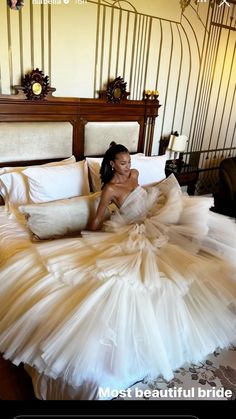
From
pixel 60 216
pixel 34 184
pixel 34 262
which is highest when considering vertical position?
pixel 34 184

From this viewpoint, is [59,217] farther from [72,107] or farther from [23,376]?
[72,107]

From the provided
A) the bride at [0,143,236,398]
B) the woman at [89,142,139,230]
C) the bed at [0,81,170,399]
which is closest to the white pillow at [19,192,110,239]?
the bed at [0,81,170,399]

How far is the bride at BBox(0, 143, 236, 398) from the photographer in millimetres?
1195

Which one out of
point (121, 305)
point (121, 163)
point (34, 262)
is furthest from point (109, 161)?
point (121, 305)

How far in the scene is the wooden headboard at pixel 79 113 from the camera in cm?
227

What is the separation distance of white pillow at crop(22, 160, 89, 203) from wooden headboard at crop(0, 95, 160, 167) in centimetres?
25

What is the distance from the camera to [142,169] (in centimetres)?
271

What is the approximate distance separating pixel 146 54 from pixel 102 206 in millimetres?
1852

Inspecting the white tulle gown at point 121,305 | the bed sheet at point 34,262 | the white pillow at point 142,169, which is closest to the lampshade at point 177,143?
the white pillow at point 142,169

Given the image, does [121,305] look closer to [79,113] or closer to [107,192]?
[107,192]

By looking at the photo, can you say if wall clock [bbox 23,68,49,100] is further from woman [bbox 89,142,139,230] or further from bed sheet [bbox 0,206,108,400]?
bed sheet [bbox 0,206,108,400]

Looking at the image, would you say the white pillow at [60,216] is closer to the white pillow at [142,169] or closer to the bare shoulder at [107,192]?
the bare shoulder at [107,192]
